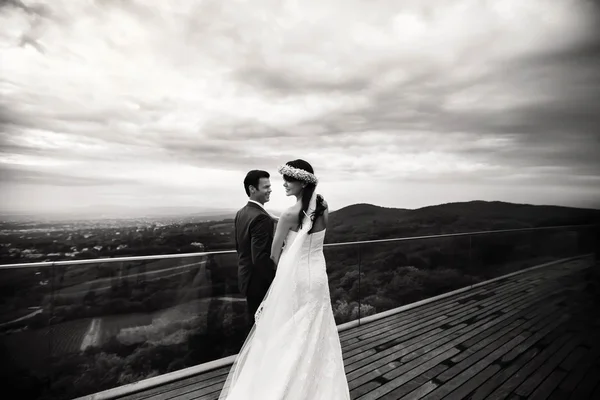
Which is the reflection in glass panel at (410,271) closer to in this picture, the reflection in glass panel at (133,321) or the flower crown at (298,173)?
the reflection in glass panel at (133,321)

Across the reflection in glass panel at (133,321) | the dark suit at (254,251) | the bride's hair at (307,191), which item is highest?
the bride's hair at (307,191)

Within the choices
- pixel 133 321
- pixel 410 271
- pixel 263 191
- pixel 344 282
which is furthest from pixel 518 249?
pixel 133 321

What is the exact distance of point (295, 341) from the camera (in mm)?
1859

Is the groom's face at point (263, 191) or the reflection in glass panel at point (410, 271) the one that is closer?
the groom's face at point (263, 191)

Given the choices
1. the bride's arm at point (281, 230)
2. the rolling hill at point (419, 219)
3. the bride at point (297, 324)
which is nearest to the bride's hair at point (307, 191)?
the bride at point (297, 324)

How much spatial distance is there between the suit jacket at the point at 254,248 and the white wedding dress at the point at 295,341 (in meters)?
0.18

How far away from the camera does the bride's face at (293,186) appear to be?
2002 mm

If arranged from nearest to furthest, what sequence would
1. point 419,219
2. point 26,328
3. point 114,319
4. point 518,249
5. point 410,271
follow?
1. point 26,328
2. point 114,319
3. point 410,271
4. point 518,249
5. point 419,219

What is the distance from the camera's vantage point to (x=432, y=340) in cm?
344

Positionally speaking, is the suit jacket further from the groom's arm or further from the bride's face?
the bride's face

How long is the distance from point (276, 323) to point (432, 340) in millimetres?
2348

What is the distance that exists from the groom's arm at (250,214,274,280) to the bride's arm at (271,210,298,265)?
0.42ft

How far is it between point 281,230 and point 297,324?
0.59 m

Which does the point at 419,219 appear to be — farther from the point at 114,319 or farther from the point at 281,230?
the point at 114,319
